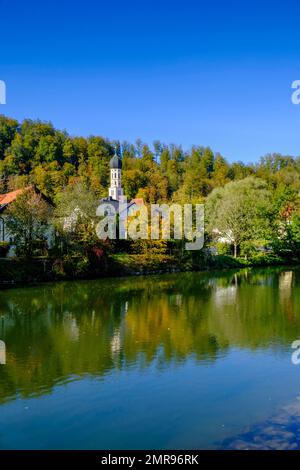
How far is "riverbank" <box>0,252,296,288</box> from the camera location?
27.2 meters

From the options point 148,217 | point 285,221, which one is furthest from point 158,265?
point 285,221

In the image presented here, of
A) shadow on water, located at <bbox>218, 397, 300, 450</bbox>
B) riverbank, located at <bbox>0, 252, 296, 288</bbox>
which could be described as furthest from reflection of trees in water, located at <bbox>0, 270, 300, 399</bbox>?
shadow on water, located at <bbox>218, 397, 300, 450</bbox>

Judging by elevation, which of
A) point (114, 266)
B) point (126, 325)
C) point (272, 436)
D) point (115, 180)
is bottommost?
point (272, 436)

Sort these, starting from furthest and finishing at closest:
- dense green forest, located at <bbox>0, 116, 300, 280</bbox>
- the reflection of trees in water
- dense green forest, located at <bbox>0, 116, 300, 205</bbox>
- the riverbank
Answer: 1. dense green forest, located at <bbox>0, 116, 300, 205</bbox>
2. dense green forest, located at <bbox>0, 116, 300, 280</bbox>
3. the riverbank
4. the reflection of trees in water

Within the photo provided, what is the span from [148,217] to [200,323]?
19.8m

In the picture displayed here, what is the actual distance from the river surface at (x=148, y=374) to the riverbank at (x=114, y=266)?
5408 mm

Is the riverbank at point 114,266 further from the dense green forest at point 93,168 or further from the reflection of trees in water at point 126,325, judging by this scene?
the dense green forest at point 93,168

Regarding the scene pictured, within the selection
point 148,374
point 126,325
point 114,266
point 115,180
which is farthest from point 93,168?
point 148,374

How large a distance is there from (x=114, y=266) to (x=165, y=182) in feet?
140

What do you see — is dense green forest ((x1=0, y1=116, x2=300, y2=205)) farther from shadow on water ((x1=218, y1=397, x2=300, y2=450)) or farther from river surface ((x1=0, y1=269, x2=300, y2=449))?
shadow on water ((x1=218, y1=397, x2=300, y2=450))

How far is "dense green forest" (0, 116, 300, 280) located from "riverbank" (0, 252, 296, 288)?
0.90m

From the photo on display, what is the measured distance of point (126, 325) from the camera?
16.4m

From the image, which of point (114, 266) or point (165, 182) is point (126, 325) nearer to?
point (114, 266)

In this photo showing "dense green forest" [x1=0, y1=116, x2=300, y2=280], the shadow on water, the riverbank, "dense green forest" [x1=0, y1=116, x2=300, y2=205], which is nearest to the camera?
the shadow on water
